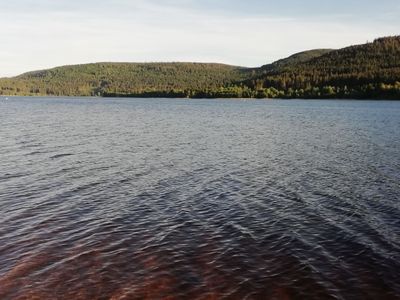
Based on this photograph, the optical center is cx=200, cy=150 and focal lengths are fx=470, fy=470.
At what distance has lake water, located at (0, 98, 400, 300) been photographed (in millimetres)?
14703

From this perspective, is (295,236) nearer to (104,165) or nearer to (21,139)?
(104,165)

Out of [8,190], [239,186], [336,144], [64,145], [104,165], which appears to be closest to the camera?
[8,190]

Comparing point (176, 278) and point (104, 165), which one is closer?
point (176, 278)

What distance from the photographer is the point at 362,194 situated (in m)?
26.6

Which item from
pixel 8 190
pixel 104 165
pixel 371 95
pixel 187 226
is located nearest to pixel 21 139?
Result: pixel 104 165

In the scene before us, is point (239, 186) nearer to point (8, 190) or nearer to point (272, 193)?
point (272, 193)

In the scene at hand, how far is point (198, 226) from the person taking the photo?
20469 mm

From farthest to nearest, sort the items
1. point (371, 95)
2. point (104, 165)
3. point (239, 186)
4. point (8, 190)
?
point (371, 95) < point (104, 165) < point (239, 186) < point (8, 190)

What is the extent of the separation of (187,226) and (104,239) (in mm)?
3722

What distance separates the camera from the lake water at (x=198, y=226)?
14.7 meters

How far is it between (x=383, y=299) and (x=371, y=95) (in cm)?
19583

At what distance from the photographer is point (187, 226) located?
803 inches

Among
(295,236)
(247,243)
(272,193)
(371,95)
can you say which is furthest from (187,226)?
(371,95)

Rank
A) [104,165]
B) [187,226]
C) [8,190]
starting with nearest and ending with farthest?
[187,226] → [8,190] → [104,165]
